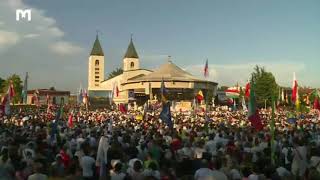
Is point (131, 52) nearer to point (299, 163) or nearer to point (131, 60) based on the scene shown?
point (131, 60)

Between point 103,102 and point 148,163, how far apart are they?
321 feet

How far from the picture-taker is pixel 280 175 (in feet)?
29.2

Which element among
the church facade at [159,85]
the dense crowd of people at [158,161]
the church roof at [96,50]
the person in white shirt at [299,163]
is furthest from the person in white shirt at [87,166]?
the church roof at [96,50]

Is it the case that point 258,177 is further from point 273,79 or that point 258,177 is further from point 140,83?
point 140,83

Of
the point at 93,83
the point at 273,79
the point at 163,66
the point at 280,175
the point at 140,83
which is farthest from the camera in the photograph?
the point at 93,83

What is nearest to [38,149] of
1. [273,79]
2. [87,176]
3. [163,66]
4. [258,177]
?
[87,176]

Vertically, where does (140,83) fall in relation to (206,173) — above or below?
above

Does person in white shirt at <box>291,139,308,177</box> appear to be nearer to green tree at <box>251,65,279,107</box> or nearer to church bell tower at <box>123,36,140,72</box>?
green tree at <box>251,65,279,107</box>

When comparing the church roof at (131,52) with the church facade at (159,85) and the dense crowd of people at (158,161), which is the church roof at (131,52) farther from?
the dense crowd of people at (158,161)

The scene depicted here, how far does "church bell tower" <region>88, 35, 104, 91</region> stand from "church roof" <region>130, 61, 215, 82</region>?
3816 centimetres

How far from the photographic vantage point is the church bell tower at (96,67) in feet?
453

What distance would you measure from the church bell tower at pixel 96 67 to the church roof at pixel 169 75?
3816cm

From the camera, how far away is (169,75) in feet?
312

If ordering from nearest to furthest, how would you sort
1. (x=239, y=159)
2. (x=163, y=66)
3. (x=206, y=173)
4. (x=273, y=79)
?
(x=206, y=173)
(x=239, y=159)
(x=273, y=79)
(x=163, y=66)
